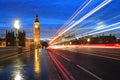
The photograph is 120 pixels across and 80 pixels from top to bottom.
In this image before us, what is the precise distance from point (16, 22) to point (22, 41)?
98.9 metres

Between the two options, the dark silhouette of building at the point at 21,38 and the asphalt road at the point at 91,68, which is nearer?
the asphalt road at the point at 91,68

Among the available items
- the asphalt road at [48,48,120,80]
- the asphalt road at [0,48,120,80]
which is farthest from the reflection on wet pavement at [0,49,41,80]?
the asphalt road at [48,48,120,80]

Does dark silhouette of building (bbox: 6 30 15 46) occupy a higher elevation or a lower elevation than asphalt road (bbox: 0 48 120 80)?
higher

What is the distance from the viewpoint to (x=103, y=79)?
46.0ft

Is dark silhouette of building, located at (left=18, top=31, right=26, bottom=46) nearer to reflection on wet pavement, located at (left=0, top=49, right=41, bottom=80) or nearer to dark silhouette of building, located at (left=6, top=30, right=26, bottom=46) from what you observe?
dark silhouette of building, located at (left=6, top=30, right=26, bottom=46)

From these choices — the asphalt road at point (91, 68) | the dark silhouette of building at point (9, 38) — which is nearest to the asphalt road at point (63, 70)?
the asphalt road at point (91, 68)

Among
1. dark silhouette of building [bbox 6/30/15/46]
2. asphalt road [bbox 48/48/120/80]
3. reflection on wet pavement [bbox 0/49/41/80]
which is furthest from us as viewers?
dark silhouette of building [bbox 6/30/15/46]

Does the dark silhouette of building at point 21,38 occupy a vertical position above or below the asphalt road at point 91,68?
above

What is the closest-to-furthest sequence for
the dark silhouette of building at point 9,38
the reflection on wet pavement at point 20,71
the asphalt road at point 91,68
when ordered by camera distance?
the reflection on wet pavement at point 20,71 → the asphalt road at point 91,68 → the dark silhouette of building at point 9,38

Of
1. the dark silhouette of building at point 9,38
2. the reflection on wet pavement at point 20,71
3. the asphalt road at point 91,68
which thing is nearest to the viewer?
the reflection on wet pavement at point 20,71

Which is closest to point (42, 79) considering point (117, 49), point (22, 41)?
point (117, 49)

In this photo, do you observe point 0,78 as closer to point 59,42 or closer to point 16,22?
point 16,22

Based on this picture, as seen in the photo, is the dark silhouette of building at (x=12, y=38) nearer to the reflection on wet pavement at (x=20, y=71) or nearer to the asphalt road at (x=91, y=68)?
the asphalt road at (x=91, y=68)

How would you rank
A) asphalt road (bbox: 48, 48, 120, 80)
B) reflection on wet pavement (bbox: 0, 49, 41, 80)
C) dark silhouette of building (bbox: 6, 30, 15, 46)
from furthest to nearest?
1. dark silhouette of building (bbox: 6, 30, 15, 46)
2. asphalt road (bbox: 48, 48, 120, 80)
3. reflection on wet pavement (bbox: 0, 49, 41, 80)
